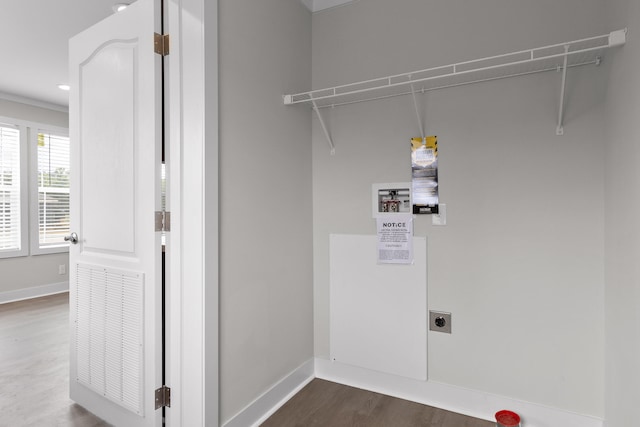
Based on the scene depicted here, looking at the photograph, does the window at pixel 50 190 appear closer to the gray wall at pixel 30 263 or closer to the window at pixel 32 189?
the window at pixel 32 189

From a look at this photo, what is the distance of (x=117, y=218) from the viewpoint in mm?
1799

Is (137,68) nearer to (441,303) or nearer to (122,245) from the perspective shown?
(122,245)

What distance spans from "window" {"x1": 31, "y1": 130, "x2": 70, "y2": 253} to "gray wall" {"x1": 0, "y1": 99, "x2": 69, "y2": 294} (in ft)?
0.50

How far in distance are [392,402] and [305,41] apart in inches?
91.4

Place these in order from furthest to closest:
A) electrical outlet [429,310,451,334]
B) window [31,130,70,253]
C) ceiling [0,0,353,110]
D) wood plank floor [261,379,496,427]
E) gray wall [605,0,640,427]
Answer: window [31,130,70,253], ceiling [0,0,353,110], electrical outlet [429,310,451,334], wood plank floor [261,379,496,427], gray wall [605,0,640,427]

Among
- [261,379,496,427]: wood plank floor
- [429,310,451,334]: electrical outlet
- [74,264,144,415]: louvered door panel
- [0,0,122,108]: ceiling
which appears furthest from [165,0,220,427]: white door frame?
[0,0,122,108]: ceiling

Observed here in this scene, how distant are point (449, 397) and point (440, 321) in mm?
420

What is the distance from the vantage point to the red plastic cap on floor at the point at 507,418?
1.71m

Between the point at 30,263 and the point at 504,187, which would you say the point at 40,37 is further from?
the point at 504,187

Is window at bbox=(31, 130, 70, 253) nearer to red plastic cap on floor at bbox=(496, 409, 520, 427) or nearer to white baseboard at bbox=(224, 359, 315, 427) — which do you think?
white baseboard at bbox=(224, 359, 315, 427)

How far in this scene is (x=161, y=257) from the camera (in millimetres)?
1660

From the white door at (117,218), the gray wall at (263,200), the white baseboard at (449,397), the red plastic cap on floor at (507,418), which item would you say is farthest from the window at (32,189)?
the red plastic cap on floor at (507,418)

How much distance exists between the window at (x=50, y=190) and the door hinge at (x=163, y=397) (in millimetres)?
4017

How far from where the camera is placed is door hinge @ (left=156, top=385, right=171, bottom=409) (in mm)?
1667
